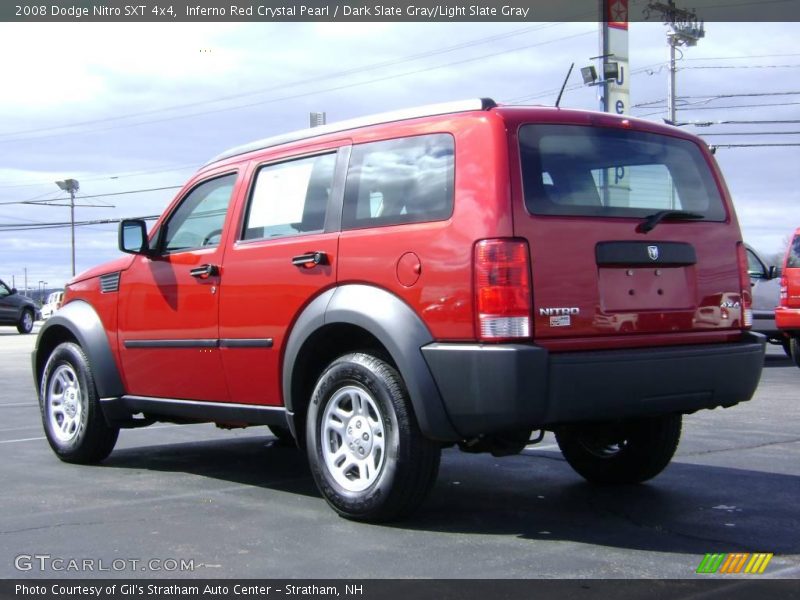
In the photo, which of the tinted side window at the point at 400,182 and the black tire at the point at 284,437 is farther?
the black tire at the point at 284,437

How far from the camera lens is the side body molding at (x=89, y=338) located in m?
6.88

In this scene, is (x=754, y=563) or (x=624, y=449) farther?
(x=624, y=449)

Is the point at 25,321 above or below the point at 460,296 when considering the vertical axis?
below

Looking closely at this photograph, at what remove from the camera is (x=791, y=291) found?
1309 centimetres

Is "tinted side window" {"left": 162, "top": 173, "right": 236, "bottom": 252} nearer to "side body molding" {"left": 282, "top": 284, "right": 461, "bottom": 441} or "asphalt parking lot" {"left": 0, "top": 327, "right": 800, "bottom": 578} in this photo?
"side body molding" {"left": 282, "top": 284, "right": 461, "bottom": 441}

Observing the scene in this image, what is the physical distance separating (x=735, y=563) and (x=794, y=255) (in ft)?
31.0

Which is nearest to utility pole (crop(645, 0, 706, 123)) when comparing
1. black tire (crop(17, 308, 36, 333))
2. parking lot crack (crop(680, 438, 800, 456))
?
black tire (crop(17, 308, 36, 333))

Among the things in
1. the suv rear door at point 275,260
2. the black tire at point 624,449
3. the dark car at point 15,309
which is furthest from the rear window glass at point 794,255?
the dark car at point 15,309

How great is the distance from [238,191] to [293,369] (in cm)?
127

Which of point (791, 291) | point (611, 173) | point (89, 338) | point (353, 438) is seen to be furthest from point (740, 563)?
point (791, 291)

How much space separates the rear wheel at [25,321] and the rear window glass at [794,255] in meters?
26.8

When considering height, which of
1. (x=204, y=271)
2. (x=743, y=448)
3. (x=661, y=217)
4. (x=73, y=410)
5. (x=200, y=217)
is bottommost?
(x=743, y=448)

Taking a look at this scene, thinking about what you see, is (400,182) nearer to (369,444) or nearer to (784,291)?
(369,444)

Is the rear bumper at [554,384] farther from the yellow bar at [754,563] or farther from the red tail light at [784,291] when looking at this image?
the red tail light at [784,291]
